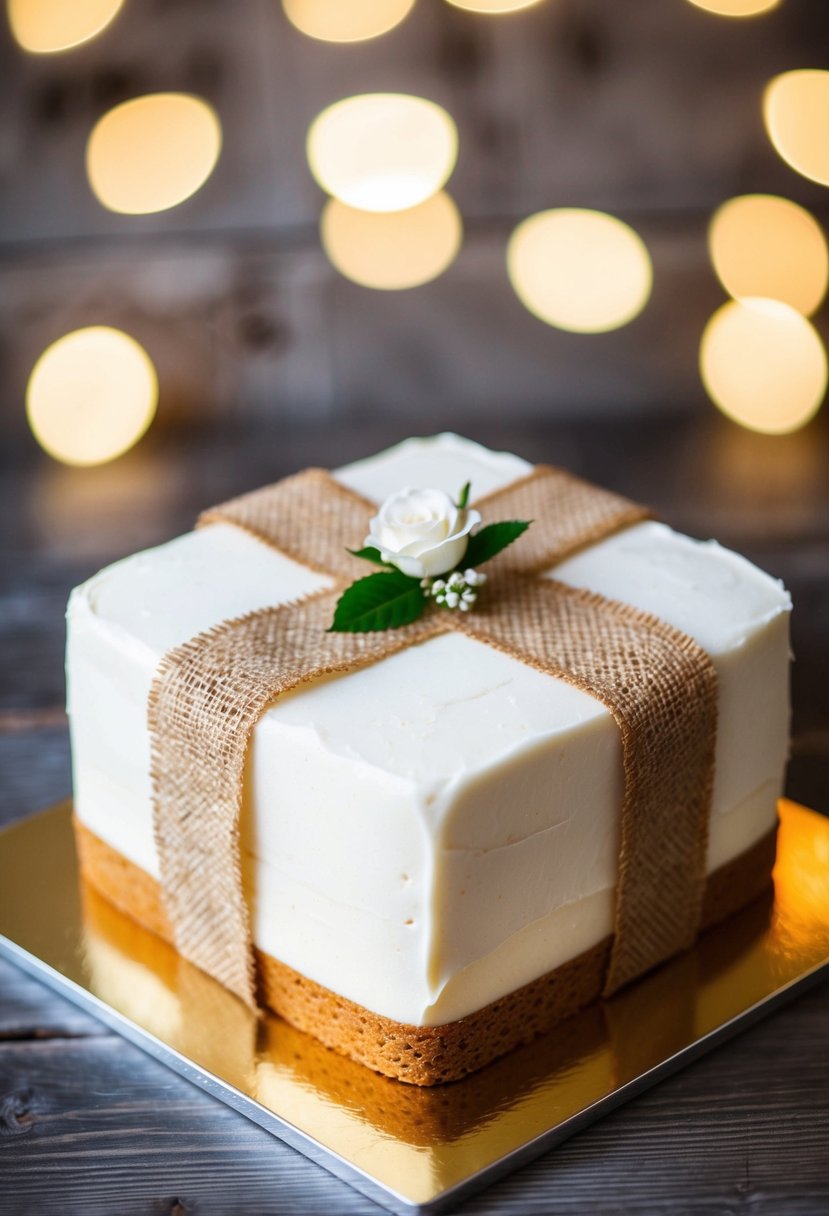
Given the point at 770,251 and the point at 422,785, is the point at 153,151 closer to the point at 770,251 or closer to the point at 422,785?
the point at 770,251

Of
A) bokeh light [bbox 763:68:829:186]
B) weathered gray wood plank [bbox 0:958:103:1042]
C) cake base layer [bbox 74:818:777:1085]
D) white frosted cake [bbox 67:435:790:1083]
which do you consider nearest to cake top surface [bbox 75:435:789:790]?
white frosted cake [bbox 67:435:790:1083]

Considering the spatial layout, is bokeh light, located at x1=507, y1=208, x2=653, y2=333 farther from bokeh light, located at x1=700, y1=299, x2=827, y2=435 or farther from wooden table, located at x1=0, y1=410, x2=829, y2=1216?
wooden table, located at x1=0, y1=410, x2=829, y2=1216

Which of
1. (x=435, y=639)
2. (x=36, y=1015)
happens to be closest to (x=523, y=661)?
(x=435, y=639)

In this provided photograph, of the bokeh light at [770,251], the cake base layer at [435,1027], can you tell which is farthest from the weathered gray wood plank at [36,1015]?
the bokeh light at [770,251]

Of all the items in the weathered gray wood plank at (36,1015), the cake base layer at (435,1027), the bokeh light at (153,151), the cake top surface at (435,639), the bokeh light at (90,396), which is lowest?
the weathered gray wood plank at (36,1015)

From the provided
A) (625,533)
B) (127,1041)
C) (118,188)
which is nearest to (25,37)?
(118,188)

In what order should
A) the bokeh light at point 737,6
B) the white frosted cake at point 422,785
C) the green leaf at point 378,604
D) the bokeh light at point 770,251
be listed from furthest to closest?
the bokeh light at point 770,251
the bokeh light at point 737,6
the green leaf at point 378,604
the white frosted cake at point 422,785

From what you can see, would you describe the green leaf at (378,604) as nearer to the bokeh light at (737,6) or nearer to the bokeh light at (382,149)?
the bokeh light at (382,149)
